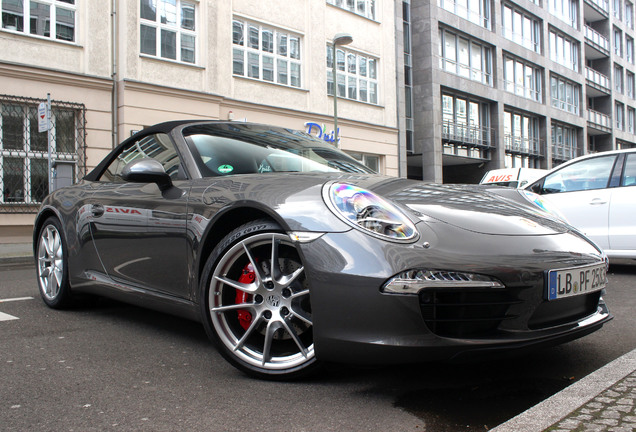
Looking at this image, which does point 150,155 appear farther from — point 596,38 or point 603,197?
point 596,38

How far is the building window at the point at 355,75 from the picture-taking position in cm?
2094

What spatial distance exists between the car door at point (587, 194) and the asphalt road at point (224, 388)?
3.82m

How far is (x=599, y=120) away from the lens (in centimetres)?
4309

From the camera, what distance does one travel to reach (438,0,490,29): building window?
27981 mm

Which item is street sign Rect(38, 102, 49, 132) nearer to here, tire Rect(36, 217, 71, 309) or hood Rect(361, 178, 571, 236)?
tire Rect(36, 217, 71, 309)

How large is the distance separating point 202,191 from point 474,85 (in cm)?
2814

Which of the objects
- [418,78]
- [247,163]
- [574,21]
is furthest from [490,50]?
[247,163]

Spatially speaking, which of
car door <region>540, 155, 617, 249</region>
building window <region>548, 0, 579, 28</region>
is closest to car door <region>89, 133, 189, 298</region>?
car door <region>540, 155, 617, 249</region>

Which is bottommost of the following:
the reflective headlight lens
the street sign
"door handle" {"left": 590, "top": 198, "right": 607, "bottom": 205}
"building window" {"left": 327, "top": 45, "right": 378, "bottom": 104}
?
the reflective headlight lens

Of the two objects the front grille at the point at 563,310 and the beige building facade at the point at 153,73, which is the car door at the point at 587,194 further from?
the beige building facade at the point at 153,73

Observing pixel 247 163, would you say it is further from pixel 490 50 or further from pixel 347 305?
pixel 490 50

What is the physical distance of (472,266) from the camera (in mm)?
2225

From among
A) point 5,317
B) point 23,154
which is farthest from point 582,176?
point 23,154

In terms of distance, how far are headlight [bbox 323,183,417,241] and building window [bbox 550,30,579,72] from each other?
37805 millimetres
